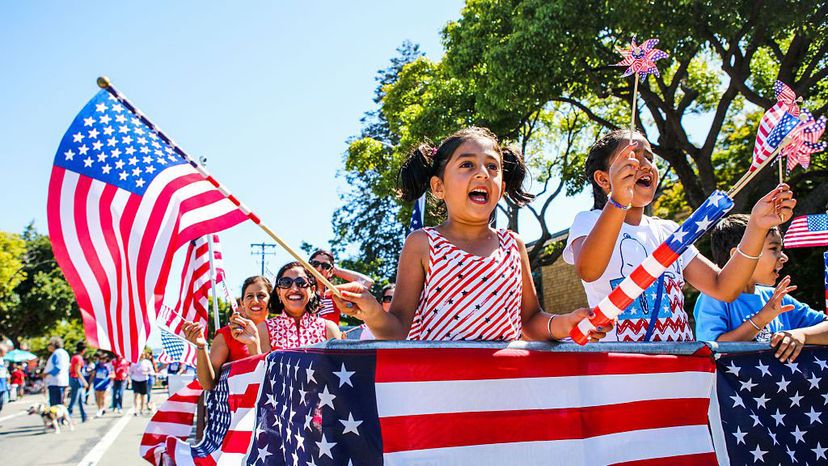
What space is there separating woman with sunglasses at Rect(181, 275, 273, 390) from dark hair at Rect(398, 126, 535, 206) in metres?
2.09

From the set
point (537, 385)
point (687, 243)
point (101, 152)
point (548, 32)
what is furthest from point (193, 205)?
point (548, 32)

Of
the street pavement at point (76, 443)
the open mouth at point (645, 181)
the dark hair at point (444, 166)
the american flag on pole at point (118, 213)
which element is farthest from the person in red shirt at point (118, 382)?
the open mouth at point (645, 181)

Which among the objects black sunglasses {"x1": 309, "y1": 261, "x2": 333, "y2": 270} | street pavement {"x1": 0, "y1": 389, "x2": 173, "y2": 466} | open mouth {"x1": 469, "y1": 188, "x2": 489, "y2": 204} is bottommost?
street pavement {"x1": 0, "y1": 389, "x2": 173, "y2": 466}

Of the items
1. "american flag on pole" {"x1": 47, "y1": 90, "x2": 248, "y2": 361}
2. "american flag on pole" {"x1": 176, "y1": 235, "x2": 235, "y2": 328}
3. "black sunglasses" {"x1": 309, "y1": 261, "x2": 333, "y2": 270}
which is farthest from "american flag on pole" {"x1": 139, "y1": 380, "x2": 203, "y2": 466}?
"american flag on pole" {"x1": 47, "y1": 90, "x2": 248, "y2": 361}

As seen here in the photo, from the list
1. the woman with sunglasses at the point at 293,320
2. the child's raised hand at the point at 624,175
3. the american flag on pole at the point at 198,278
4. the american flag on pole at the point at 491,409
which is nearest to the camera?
the american flag on pole at the point at 491,409

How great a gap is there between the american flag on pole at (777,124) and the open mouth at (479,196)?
1.06m

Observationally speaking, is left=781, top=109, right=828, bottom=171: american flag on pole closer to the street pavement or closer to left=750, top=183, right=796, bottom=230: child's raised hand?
left=750, top=183, right=796, bottom=230: child's raised hand

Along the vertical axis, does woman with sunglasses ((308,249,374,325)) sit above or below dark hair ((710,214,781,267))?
above

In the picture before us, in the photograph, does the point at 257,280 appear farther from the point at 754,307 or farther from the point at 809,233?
the point at 809,233

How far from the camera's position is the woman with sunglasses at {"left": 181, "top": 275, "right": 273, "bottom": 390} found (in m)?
4.66

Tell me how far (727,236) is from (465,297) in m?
2.11

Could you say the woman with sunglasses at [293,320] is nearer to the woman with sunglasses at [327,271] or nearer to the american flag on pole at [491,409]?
the woman with sunglasses at [327,271]

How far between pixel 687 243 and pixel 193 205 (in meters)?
2.48

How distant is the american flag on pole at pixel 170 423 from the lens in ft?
16.4
